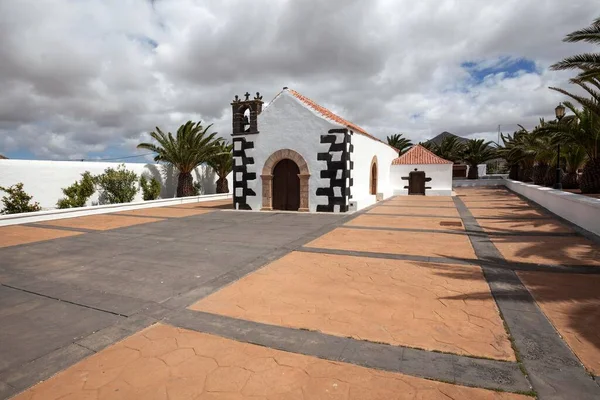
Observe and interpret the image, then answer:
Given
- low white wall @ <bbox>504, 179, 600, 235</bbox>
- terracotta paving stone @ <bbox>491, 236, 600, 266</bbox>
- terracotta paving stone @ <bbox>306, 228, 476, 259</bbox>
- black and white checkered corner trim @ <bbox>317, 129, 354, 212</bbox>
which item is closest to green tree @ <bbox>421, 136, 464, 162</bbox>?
low white wall @ <bbox>504, 179, 600, 235</bbox>

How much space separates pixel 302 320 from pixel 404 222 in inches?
308

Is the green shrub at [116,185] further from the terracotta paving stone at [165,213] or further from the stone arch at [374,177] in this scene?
the stone arch at [374,177]

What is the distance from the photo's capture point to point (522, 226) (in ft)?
31.7

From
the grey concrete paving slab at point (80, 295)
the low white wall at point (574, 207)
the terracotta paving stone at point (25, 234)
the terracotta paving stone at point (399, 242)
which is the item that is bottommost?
the grey concrete paving slab at point (80, 295)

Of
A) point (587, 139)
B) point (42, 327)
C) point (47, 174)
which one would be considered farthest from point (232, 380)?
point (587, 139)

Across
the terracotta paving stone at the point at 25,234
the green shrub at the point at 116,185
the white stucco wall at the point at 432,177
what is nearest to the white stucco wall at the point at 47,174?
the green shrub at the point at 116,185

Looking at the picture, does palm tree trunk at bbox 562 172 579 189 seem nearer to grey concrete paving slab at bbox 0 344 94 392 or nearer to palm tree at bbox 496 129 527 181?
palm tree at bbox 496 129 527 181

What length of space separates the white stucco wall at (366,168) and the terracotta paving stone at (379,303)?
898 centimetres

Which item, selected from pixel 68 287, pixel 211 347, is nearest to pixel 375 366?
pixel 211 347

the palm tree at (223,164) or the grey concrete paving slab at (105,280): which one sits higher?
the palm tree at (223,164)

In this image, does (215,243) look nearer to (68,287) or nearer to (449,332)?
(68,287)

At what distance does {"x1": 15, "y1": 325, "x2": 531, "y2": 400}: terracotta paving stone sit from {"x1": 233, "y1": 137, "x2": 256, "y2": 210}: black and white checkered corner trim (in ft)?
38.0

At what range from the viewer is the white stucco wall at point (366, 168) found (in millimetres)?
14625

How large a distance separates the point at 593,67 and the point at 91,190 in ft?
63.9
